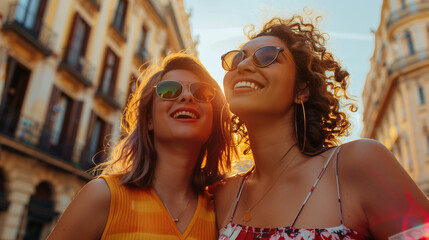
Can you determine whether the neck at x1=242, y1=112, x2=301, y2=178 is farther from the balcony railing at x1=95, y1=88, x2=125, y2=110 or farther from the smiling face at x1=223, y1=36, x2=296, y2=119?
the balcony railing at x1=95, y1=88, x2=125, y2=110

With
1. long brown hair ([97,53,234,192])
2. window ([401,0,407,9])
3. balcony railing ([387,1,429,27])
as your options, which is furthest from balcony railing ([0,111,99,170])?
window ([401,0,407,9])

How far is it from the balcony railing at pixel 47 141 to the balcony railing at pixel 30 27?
9.08 ft

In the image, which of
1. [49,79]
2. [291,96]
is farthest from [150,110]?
[49,79]

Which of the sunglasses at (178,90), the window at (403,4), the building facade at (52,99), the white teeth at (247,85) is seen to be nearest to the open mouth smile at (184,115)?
the sunglasses at (178,90)

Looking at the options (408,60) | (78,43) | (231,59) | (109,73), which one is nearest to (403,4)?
(408,60)

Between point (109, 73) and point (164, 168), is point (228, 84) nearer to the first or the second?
point (164, 168)

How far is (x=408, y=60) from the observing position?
25.8 meters

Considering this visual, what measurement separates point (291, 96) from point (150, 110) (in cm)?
121

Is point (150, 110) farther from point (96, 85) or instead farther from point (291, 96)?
point (96, 85)

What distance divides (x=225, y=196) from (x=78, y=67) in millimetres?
14507

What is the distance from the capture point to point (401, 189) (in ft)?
4.53

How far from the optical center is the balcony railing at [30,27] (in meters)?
11.8

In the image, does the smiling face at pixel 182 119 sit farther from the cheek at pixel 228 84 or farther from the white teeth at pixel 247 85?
the white teeth at pixel 247 85

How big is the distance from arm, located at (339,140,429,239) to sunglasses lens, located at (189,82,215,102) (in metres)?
1.33
